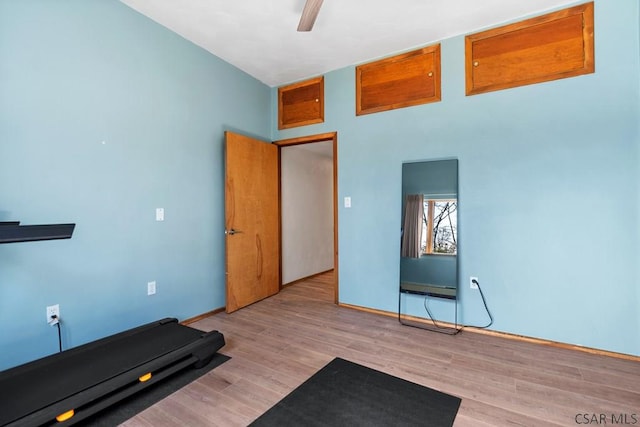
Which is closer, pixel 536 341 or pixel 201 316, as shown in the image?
pixel 536 341

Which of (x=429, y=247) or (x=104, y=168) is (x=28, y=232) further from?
(x=429, y=247)

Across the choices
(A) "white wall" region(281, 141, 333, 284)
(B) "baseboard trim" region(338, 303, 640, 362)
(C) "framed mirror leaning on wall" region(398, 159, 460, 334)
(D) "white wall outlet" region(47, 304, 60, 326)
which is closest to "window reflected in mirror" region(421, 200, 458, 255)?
(C) "framed mirror leaning on wall" region(398, 159, 460, 334)

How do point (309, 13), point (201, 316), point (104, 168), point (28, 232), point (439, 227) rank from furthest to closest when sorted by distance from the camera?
point (201, 316), point (439, 227), point (104, 168), point (309, 13), point (28, 232)

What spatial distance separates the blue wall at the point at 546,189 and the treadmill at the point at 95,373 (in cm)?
202

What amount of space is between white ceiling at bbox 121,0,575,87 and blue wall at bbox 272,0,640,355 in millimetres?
343

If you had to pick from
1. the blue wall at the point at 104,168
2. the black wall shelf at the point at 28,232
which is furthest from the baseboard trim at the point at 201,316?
the black wall shelf at the point at 28,232

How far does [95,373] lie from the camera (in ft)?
5.53

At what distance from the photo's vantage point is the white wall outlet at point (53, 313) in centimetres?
200

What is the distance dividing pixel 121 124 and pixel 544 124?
353cm

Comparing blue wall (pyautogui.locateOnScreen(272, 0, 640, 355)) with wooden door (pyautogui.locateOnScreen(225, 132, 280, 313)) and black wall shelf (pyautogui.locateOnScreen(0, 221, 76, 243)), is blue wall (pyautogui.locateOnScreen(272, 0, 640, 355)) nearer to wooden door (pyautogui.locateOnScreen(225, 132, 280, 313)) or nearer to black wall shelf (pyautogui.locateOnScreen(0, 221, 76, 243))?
wooden door (pyautogui.locateOnScreen(225, 132, 280, 313))

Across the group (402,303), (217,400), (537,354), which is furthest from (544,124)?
(217,400)

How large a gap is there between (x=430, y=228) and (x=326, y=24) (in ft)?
7.03

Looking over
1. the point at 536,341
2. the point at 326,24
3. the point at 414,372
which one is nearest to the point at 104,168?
the point at 326,24

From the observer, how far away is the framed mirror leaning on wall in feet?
9.18
